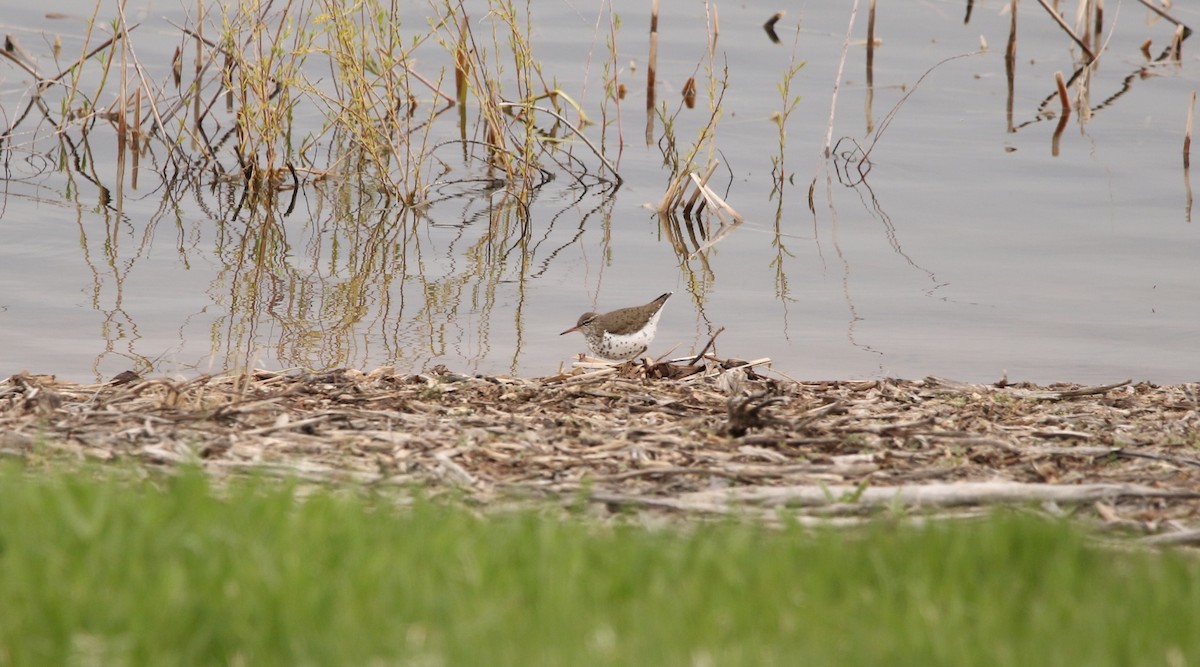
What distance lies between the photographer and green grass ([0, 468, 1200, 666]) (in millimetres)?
3523

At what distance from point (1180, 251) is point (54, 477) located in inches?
389

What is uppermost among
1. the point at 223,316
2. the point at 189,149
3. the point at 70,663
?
the point at 189,149

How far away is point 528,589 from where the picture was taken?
3912mm

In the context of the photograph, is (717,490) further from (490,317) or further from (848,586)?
(490,317)

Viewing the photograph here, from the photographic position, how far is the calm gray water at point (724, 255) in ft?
30.9

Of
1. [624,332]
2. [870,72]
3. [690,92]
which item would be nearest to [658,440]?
[624,332]

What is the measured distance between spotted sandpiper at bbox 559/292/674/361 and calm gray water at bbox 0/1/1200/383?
530 mm

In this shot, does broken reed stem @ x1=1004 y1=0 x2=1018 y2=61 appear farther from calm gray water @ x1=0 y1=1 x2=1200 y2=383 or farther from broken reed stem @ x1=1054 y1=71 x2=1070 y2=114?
broken reed stem @ x1=1054 y1=71 x2=1070 y2=114

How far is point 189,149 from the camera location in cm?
1399

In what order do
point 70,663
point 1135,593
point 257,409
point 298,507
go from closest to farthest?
1. point 70,663
2. point 1135,593
3. point 298,507
4. point 257,409

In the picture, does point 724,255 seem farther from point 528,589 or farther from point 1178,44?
point 1178,44

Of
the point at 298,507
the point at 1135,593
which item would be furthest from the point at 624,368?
the point at 1135,593

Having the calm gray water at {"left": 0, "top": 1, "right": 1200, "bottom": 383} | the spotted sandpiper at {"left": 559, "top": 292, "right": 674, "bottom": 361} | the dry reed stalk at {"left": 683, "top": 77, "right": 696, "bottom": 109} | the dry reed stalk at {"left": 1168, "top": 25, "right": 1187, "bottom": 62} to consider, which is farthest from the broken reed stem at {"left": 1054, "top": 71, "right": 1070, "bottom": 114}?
the spotted sandpiper at {"left": 559, "top": 292, "right": 674, "bottom": 361}

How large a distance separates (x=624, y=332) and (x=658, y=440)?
9.81 feet
